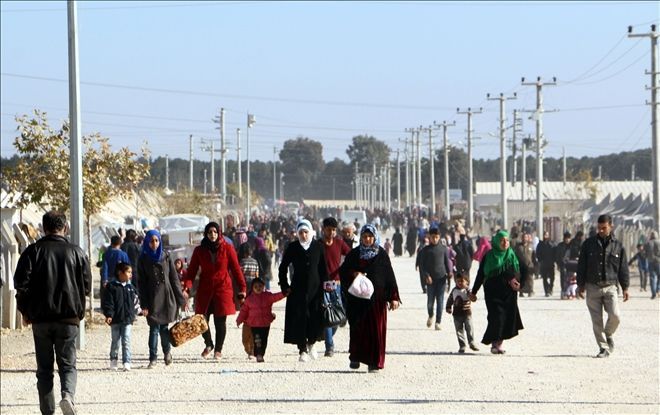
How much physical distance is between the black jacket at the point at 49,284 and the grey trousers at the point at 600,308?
25.3 ft

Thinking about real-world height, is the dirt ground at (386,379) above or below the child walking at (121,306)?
below

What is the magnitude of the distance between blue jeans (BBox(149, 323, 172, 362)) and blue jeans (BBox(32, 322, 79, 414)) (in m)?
4.97

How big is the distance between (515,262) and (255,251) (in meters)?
9.42

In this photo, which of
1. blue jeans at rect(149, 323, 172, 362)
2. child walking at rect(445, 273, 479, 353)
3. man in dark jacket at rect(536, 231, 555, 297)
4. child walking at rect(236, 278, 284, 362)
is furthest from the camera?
man in dark jacket at rect(536, 231, 555, 297)

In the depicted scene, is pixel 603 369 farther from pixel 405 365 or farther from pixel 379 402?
pixel 379 402

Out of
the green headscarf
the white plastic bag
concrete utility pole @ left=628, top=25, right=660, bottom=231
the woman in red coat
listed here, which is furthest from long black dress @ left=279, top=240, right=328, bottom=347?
concrete utility pole @ left=628, top=25, right=660, bottom=231

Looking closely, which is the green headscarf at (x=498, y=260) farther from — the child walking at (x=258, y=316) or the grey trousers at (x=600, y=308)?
the child walking at (x=258, y=316)

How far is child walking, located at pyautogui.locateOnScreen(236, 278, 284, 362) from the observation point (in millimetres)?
16828

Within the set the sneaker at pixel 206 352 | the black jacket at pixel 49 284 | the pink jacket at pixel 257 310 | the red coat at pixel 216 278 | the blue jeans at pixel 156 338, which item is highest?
the black jacket at pixel 49 284

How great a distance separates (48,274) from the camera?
11039 millimetres

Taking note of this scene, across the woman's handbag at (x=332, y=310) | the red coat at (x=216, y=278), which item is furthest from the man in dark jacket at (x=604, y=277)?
the red coat at (x=216, y=278)

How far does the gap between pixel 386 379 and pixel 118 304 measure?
311cm

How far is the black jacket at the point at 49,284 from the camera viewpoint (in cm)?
1104

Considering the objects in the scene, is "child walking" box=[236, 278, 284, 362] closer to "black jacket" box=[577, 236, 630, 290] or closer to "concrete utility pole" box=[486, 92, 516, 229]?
"black jacket" box=[577, 236, 630, 290]
